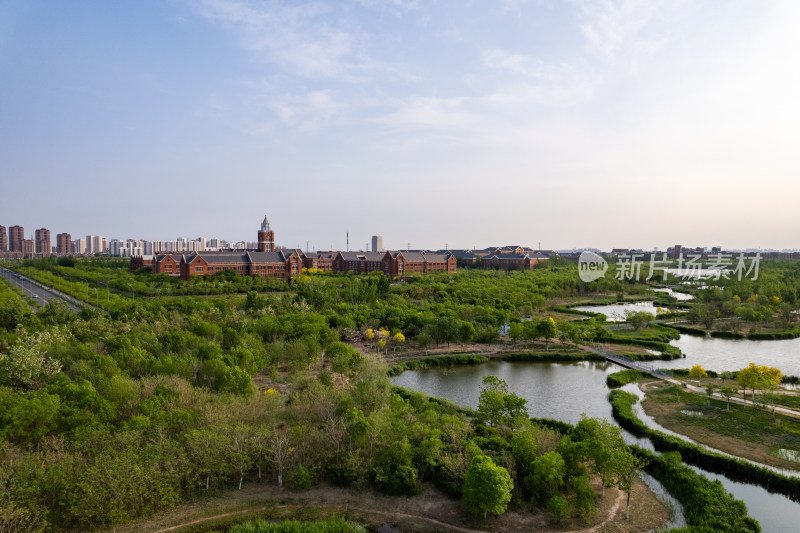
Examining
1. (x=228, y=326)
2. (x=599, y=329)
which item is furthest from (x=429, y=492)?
(x=599, y=329)

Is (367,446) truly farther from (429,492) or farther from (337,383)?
(337,383)

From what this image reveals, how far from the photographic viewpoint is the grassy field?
1658 cm

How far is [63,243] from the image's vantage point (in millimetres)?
154375

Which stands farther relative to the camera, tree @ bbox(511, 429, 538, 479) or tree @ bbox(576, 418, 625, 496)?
tree @ bbox(511, 429, 538, 479)

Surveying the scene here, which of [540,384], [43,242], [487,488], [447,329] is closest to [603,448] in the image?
[487,488]

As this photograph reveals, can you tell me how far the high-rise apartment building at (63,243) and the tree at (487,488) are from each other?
598 feet

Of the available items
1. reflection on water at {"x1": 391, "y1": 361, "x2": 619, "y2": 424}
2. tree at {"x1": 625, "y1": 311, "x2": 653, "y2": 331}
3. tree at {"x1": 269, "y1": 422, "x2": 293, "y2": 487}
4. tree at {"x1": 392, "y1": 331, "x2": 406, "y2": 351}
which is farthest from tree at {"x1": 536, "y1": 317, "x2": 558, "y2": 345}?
tree at {"x1": 269, "y1": 422, "x2": 293, "y2": 487}

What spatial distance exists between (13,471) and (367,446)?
925 centimetres

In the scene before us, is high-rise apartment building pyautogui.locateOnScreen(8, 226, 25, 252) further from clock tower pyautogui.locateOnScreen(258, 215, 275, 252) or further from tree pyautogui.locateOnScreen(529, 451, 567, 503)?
tree pyautogui.locateOnScreen(529, 451, 567, 503)

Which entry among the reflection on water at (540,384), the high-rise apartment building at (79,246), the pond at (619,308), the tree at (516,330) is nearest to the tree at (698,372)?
the reflection on water at (540,384)

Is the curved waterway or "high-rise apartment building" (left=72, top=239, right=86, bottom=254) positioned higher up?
"high-rise apartment building" (left=72, top=239, right=86, bottom=254)

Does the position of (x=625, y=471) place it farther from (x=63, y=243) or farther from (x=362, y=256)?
(x=63, y=243)

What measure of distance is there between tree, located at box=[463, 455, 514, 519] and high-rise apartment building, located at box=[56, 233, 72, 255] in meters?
182

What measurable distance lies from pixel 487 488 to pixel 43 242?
181 metres
